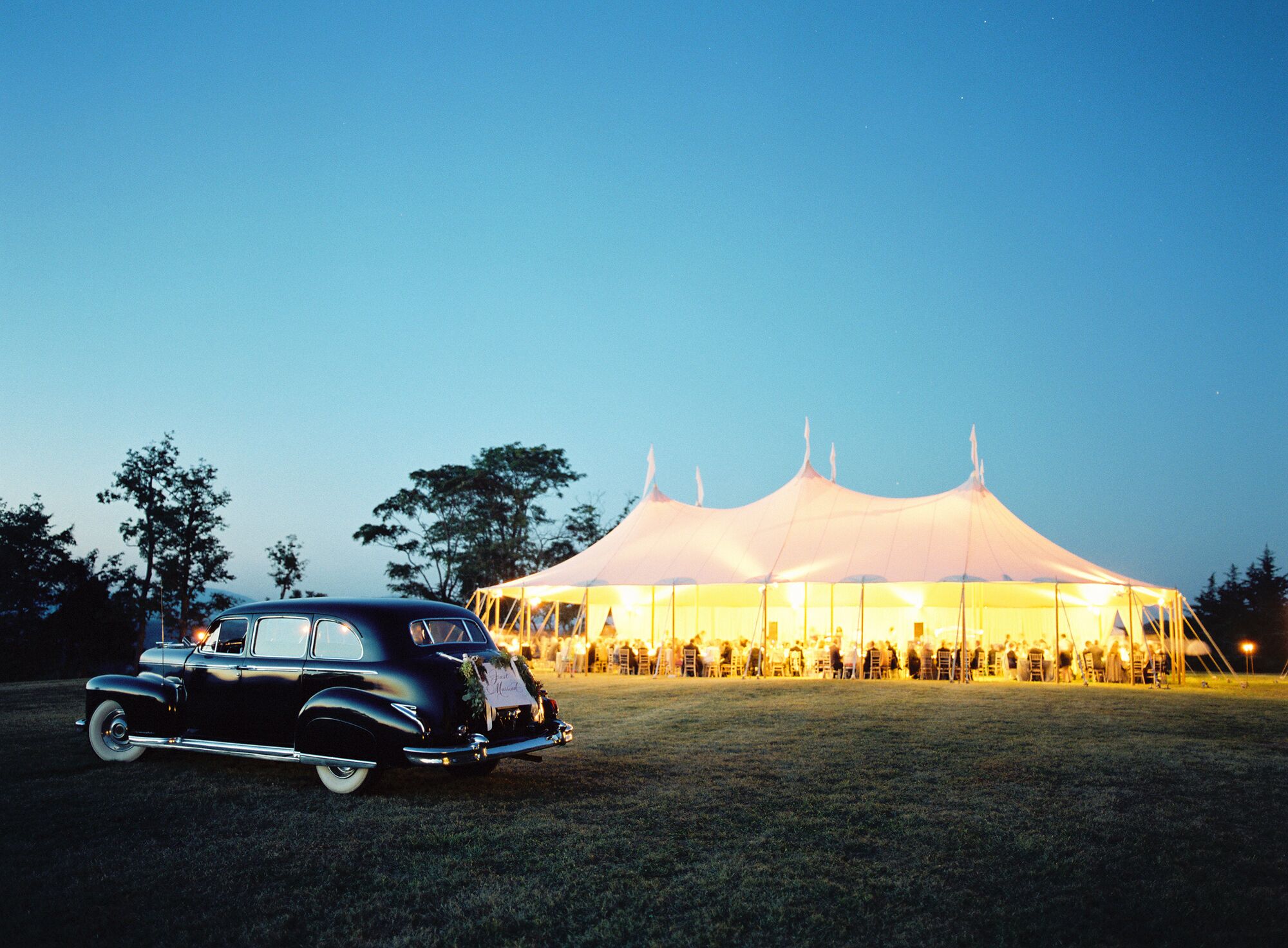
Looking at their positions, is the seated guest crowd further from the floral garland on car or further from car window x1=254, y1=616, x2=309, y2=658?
car window x1=254, y1=616, x2=309, y2=658

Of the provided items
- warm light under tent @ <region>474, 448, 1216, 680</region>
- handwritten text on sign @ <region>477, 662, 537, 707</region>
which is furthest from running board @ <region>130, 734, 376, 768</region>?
warm light under tent @ <region>474, 448, 1216, 680</region>

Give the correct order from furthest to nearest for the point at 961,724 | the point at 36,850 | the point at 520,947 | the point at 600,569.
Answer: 1. the point at 600,569
2. the point at 961,724
3. the point at 36,850
4. the point at 520,947

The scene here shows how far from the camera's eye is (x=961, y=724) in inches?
473

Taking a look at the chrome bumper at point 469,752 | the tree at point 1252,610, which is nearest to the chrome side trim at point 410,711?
the chrome bumper at point 469,752

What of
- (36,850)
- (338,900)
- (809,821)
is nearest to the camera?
(338,900)

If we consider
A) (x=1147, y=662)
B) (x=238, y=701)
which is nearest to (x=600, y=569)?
(x=1147, y=662)

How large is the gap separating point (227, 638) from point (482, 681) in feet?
7.83

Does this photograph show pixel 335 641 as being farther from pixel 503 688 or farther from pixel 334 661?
pixel 503 688

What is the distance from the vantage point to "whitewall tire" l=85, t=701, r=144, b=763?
839cm

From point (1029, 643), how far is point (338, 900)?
911 inches

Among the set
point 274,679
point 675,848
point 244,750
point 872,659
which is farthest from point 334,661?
point 872,659

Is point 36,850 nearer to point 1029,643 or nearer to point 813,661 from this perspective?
point 813,661

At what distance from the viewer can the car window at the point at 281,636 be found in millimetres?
7539

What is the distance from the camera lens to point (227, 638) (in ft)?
26.0
